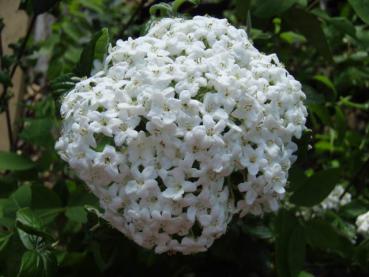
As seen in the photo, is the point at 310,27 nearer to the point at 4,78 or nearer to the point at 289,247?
the point at 289,247

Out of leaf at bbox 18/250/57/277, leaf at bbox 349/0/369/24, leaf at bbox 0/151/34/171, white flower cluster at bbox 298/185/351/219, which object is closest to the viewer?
leaf at bbox 18/250/57/277

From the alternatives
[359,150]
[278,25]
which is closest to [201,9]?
[278,25]

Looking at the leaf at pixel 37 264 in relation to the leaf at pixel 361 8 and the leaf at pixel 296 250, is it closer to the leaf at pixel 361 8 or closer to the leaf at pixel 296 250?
the leaf at pixel 296 250

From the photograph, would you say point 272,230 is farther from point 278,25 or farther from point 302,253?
point 278,25

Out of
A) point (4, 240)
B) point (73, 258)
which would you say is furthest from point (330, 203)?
point (4, 240)

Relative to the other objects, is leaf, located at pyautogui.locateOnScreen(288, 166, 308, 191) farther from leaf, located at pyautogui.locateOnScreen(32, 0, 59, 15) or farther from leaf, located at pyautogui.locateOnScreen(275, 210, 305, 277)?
leaf, located at pyautogui.locateOnScreen(32, 0, 59, 15)

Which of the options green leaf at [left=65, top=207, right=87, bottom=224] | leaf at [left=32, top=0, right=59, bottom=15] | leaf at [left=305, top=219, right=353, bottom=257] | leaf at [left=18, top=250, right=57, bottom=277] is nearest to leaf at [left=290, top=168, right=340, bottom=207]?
leaf at [left=305, top=219, right=353, bottom=257]
